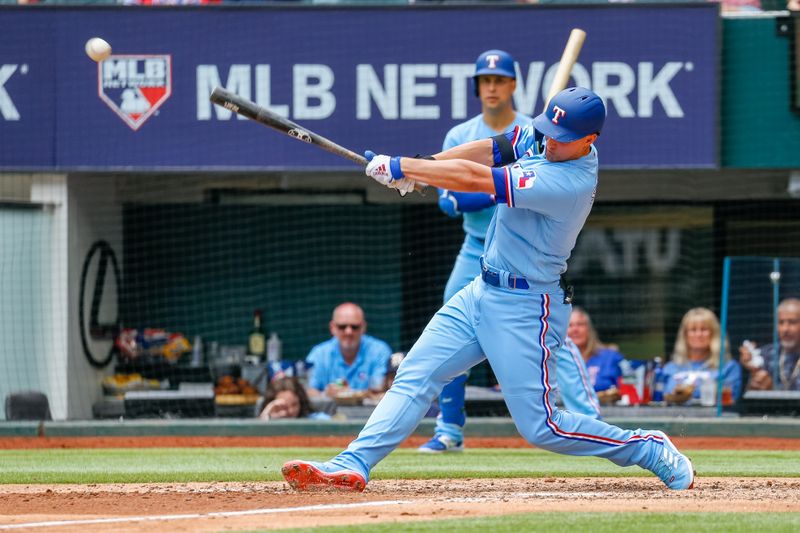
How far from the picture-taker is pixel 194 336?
469 inches

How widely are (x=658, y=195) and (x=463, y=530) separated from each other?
803 cm

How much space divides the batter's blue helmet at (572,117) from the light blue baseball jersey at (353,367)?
17.4 ft

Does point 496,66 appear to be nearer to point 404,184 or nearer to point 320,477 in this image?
point 404,184

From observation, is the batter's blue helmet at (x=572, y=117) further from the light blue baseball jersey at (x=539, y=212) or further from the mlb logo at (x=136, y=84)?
the mlb logo at (x=136, y=84)

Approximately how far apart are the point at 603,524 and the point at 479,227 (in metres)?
3.10

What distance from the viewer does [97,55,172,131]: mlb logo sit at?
35.0ft

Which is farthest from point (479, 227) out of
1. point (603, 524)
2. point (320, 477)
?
point (603, 524)

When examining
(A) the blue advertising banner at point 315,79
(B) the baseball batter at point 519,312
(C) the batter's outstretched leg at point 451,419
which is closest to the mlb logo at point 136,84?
(A) the blue advertising banner at point 315,79

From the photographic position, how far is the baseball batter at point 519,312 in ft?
17.6

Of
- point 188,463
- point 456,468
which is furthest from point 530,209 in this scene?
point 188,463

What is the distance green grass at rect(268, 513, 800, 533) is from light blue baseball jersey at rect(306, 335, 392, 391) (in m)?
5.62

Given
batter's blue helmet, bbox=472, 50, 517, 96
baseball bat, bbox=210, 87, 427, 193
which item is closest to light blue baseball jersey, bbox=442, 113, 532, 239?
batter's blue helmet, bbox=472, 50, 517, 96

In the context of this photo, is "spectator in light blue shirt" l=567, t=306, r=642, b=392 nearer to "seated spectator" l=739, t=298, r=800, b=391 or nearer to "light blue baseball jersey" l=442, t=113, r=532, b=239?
"seated spectator" l=739, t=298, r=800, b=391

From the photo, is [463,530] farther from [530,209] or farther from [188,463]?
[188,463]
